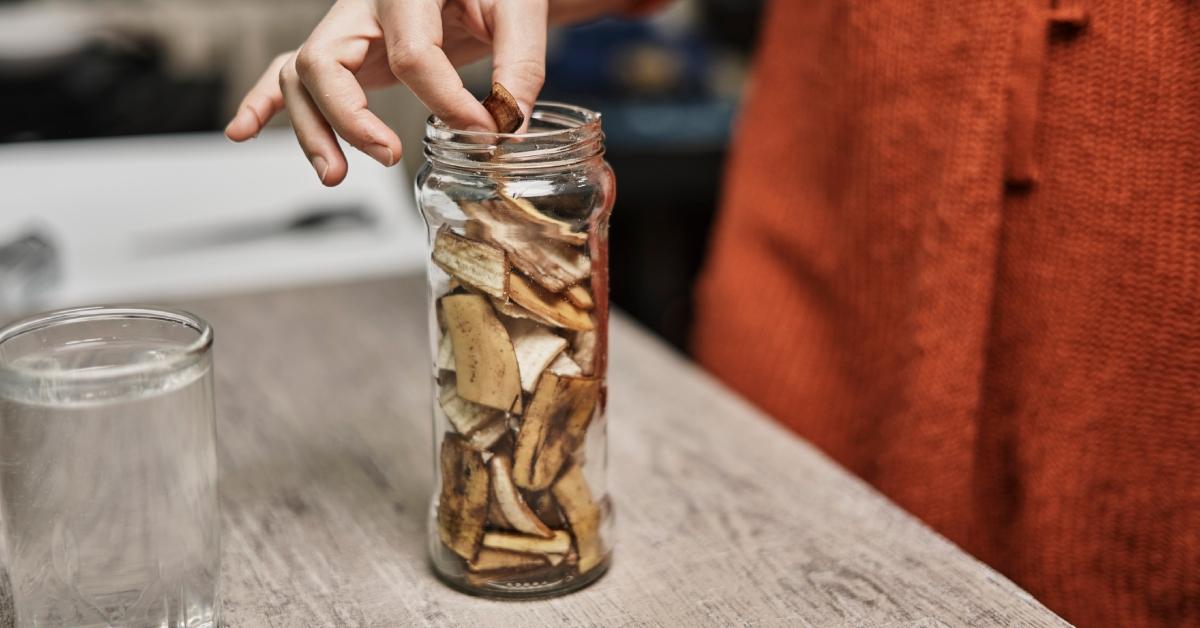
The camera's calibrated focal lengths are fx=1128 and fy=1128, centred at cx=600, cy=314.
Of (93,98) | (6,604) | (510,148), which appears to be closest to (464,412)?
(510,148)

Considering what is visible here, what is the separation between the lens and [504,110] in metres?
0.52

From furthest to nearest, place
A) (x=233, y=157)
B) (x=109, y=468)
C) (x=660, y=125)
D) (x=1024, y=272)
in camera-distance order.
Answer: (x=660, y=125), (x=233, y=157), (x=1024, y=272), (x=109, y=468)

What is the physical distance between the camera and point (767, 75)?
0.98 meters

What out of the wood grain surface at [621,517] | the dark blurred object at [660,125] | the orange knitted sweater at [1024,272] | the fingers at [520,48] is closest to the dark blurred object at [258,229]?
the wood grain surface at [621,517]

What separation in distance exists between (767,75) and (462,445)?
22.0 inches

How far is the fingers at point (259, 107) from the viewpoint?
0.57 meters

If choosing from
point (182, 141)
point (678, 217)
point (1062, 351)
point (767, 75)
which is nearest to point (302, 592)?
point (1062, 351)

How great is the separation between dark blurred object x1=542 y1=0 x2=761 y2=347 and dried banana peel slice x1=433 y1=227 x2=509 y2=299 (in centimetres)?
138

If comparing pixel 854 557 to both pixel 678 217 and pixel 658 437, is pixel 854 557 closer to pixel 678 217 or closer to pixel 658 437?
pixel 658 437

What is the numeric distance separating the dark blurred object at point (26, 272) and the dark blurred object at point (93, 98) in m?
0.66

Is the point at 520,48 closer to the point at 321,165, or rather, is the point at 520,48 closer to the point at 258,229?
the point at 321,165

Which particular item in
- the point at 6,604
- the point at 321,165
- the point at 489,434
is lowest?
the point at 6,604

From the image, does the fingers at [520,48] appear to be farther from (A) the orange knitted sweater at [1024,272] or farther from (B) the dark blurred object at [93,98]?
(B) the dark blurred object at [93,98]

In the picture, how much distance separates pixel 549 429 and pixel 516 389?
28 mm
